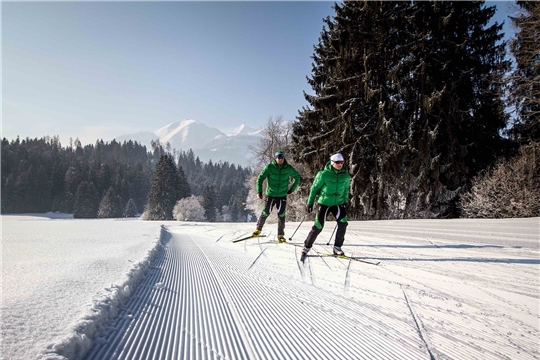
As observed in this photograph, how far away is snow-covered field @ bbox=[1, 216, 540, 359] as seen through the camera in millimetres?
1847

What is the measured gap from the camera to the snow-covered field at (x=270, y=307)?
6.06 ft

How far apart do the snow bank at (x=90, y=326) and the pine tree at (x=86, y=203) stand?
7822 cm

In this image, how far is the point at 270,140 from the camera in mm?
29672

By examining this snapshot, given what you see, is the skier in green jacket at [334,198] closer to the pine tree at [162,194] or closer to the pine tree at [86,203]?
the pine tree at [162,194]

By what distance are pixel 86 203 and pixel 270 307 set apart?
7964 cm

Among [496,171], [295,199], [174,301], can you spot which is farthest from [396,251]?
[295,199]

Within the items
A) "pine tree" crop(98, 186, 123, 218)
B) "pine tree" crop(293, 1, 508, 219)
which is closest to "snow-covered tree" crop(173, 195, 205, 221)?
"pine tree" crop(98, 186, 123, 218)

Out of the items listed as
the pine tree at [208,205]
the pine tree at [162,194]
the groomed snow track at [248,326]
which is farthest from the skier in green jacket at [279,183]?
the pine tree at [208,205]

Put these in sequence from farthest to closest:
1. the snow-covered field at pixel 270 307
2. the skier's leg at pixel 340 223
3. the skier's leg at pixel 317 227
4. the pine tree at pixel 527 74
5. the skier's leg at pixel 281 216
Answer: the pine tree at pixel 527 74, the skier's leg at pixel 281 216, the skier's leg at pixel 340 223, the skier's leg at pixel 317 227, the snow-covered field at pixel 270 307

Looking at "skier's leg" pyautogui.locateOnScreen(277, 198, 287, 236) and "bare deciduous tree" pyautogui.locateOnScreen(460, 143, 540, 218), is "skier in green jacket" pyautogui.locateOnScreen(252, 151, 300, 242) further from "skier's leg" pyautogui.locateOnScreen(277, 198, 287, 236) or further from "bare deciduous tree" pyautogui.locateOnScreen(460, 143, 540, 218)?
"bare deciduous tree" pyautogui.locateOnScreen(460, 143, 540, 218)

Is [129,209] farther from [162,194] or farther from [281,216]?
[281,216]

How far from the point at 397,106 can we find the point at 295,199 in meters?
12.0

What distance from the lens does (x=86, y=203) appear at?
67.1m

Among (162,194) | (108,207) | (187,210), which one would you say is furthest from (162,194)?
(108,207)
